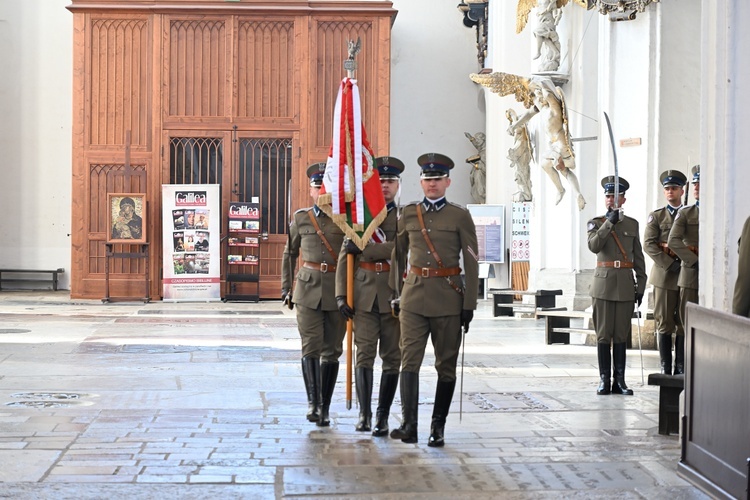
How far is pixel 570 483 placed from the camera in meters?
5.66

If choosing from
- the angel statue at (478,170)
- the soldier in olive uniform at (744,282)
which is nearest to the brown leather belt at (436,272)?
the soldier in olive uniform at (744,282)

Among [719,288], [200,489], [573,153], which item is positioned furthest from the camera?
[573,153]

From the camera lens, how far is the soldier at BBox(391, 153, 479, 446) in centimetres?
668

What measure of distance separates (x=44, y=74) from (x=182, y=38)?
4.53 meters

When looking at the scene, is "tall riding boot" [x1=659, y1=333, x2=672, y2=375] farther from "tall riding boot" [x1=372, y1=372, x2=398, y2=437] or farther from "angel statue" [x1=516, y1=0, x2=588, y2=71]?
"angel statue" [x1=516, y1=0, x2=588, y2=71]

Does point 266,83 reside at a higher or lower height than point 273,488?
higher

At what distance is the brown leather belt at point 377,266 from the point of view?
7.21m

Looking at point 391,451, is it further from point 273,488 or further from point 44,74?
point 44,74

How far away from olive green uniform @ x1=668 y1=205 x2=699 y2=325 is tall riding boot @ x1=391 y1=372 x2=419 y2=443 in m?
3.40

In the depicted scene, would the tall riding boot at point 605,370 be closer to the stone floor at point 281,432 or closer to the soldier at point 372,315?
the stone floor at point 281,432

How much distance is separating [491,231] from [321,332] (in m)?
14.2

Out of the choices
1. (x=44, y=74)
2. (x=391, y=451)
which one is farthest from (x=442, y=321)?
(x=44, y=74)

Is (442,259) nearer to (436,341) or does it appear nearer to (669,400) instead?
(436,341)

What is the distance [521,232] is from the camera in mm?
20375
